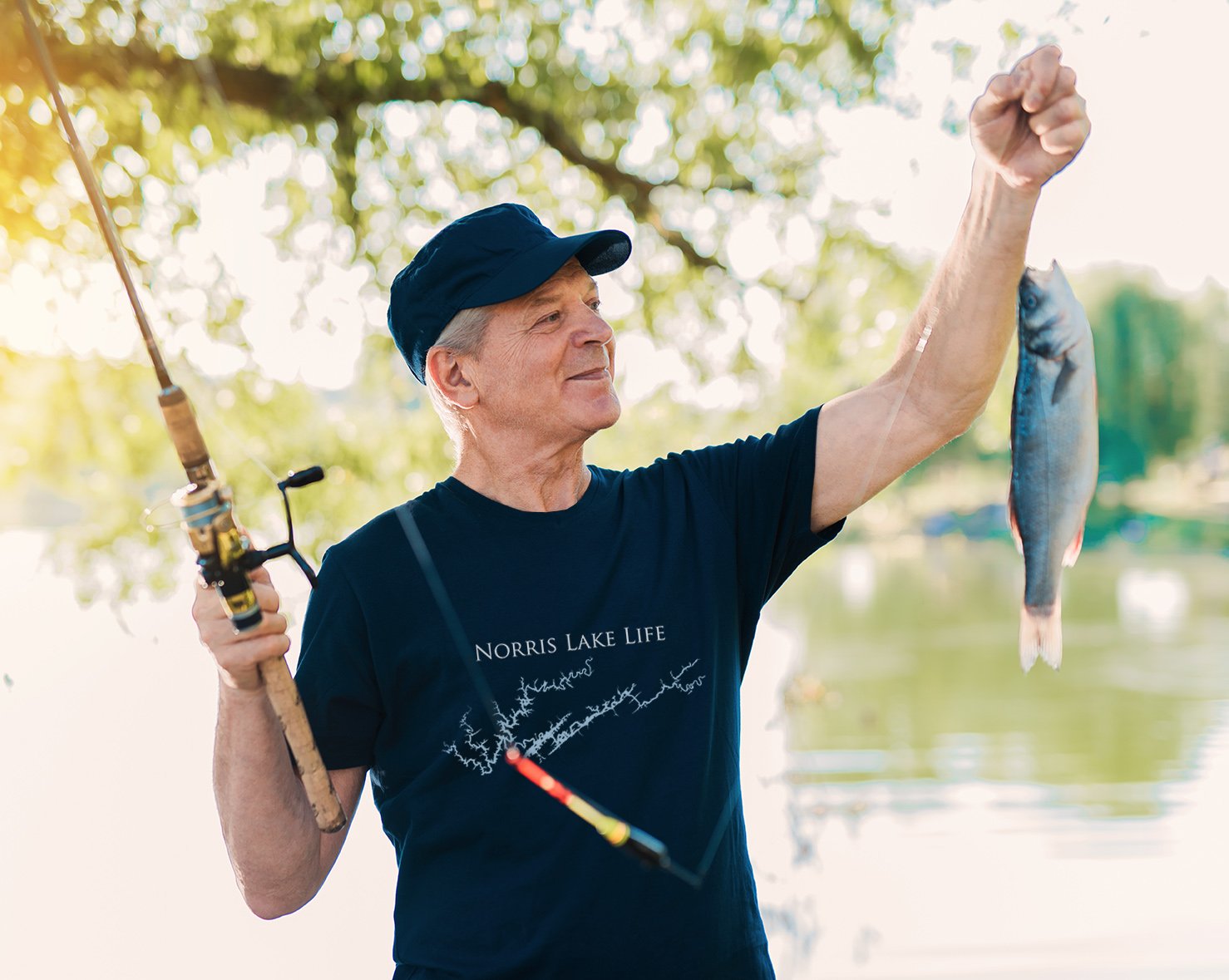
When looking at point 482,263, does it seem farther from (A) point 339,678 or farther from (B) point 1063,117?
(B) point 1063,117

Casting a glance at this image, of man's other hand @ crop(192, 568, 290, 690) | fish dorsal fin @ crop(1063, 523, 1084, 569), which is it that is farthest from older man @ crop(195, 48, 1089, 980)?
fish dorsal fin @ crop(1063, 523, 1084, 569)

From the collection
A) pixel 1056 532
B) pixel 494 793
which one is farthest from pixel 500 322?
pixel 1056 532

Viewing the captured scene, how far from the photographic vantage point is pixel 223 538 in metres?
1.56

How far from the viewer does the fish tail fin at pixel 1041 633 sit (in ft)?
5.16

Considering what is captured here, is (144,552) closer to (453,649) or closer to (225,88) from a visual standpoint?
(225,88)

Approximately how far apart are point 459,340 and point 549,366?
0.17m

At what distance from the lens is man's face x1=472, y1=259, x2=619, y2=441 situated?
190cm

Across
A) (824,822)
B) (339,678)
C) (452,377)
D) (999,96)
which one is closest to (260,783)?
(339,678)

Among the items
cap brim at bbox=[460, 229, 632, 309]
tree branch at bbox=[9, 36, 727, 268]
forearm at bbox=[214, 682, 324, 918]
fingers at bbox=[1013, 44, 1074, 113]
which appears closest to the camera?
fingers at bbox=[1013, 44, 1074, 113]

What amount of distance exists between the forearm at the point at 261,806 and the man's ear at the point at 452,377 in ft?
1.96

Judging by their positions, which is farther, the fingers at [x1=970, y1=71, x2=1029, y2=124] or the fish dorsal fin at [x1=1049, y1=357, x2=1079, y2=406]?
the fish dorsal fin at [x1=1049, y1=357, x2=1079, y2=406]

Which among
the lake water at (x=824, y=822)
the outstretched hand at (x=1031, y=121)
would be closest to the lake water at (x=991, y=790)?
the lake water at (x=824, y=822)
